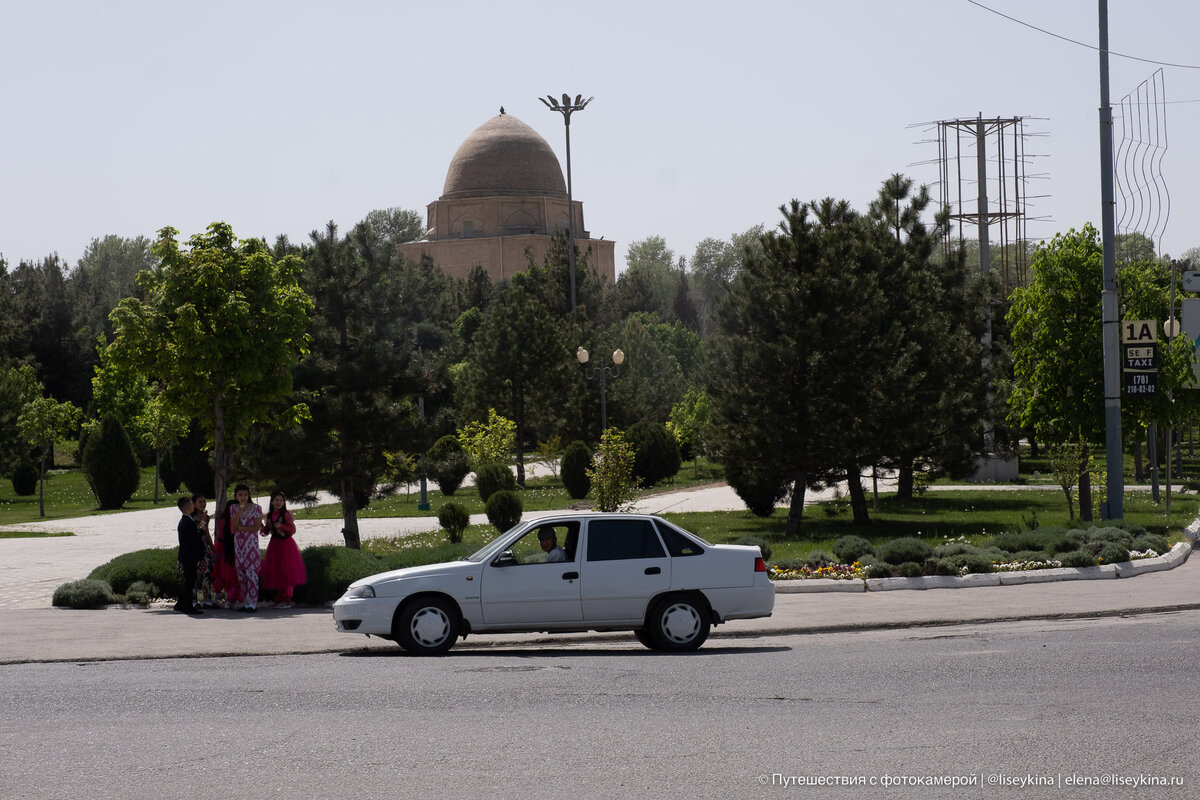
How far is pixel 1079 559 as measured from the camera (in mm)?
16781

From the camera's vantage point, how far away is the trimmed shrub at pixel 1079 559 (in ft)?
55.0

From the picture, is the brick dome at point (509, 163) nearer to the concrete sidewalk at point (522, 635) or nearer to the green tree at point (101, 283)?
the green tree at point (101, 283)

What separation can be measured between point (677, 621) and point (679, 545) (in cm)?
70

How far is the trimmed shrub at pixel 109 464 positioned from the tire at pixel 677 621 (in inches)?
1315

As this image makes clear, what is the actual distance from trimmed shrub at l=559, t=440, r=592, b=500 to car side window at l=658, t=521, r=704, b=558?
2553cm

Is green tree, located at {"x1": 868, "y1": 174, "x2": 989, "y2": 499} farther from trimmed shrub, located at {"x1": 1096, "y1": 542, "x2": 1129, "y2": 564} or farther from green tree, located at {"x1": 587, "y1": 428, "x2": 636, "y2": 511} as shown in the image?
trimmed shrub, located at {"x1": 1096, "y1": 542, "x2": 1129, "y2": 564}

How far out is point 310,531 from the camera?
2886cm

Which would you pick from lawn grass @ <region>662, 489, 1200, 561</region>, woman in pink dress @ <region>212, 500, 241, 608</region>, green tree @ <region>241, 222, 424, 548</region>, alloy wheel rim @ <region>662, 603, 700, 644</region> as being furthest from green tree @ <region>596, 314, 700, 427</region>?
alloy wheel rim @ <region>662, 603, 700, 644</region>

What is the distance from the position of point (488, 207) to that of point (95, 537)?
6946 centimetres

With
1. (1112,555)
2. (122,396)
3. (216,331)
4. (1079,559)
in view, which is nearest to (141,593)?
(216,331)

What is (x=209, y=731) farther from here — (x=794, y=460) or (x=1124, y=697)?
(x=794, y=460)

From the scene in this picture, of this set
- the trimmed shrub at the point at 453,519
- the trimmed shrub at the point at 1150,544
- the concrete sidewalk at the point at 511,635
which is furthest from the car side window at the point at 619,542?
the trimmed shrub at the point at 453,519

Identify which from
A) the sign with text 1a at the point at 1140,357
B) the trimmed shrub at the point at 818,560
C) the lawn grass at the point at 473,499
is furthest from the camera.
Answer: the lawn grass at the point at 473,499

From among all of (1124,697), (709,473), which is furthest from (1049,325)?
(709,473)
